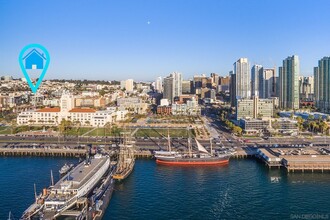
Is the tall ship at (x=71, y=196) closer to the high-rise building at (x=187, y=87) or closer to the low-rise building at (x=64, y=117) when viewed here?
the low-rise building at (x=64, y=117)

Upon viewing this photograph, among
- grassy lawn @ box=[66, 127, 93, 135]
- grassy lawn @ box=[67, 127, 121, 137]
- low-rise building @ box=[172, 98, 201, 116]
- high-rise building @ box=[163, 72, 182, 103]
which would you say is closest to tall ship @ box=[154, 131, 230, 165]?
grassy lawn @ box=[67, 127, 121, 137]

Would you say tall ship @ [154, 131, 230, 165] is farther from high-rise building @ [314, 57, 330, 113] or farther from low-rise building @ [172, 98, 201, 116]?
high-rise building @ [314, 57, 330, 113]

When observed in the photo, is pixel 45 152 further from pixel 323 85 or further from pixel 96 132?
pixel 323 85

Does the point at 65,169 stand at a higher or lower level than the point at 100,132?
lower

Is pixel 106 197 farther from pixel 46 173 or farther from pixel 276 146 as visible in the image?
pixel 276 146

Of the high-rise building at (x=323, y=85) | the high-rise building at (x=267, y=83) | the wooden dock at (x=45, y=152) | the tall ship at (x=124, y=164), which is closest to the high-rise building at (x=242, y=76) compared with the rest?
the high-rise building at (x=267, y=83)

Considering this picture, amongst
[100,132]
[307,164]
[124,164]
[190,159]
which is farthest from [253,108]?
[124,164]

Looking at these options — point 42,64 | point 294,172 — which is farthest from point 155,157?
point 42,64
